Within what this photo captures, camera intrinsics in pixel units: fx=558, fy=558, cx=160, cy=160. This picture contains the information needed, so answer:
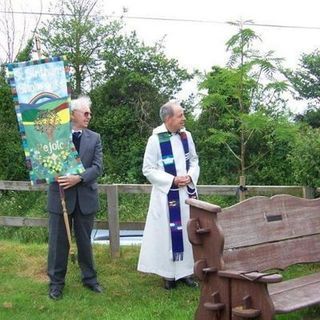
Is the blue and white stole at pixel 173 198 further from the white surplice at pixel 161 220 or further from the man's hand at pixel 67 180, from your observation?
the man's hand at pixel 67 180

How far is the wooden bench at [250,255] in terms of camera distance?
11.5 feet

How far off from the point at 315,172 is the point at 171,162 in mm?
1696

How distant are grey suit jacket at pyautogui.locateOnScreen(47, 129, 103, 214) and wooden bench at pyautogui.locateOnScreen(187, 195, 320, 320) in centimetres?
130

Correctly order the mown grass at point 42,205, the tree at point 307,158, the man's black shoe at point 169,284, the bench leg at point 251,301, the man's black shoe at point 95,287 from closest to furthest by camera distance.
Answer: the bench leg at point 251,301 → the man's black shoe at point 95,287 → the man's black shoe at point 169,284 → the tree at point 307,158 → the mown grass at point 42,205

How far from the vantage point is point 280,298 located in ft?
12.3

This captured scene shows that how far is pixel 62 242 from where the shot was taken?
5.09 meters

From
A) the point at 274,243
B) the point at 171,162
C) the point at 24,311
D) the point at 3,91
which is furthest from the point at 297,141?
the point at 3,91

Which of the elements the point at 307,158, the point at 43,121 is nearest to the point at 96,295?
the point at 43,121

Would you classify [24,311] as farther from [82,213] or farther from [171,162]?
[171,162]

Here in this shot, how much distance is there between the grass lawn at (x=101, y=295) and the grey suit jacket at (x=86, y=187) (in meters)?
0.82

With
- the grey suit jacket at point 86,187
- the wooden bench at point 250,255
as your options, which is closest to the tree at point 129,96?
the grey suit jacket at point 86,187

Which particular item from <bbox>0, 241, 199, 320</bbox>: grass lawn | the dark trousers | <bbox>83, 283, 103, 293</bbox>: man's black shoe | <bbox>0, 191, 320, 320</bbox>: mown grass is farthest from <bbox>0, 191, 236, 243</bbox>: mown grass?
the dark trousers

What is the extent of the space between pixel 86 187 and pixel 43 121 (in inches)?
28.1

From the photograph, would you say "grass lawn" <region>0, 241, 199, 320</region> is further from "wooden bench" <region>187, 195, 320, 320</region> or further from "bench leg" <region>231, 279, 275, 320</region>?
"bench leg" <region>231, 279, 275, 320</region>
